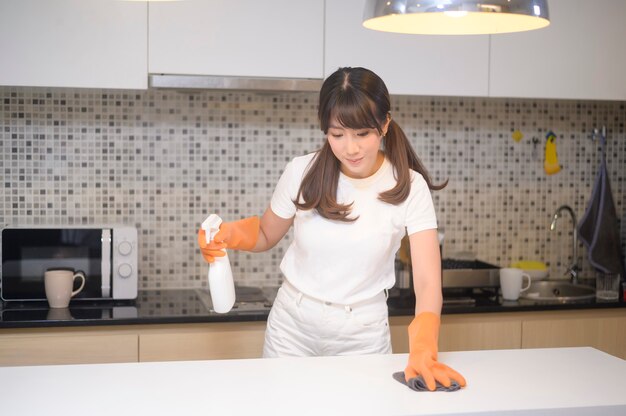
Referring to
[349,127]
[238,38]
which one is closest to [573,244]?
[238,38]

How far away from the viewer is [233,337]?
9.24ft

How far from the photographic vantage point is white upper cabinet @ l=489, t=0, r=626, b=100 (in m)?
3.09

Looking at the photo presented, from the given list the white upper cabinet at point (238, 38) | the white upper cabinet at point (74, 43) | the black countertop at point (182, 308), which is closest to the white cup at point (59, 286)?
the black countertop at point (182, 308)

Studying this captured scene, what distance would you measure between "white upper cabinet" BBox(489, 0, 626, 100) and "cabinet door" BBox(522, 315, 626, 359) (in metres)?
0.84

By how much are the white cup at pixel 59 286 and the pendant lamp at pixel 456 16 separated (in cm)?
150

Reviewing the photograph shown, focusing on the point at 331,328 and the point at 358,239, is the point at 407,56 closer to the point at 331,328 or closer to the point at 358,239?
the point at 358,239

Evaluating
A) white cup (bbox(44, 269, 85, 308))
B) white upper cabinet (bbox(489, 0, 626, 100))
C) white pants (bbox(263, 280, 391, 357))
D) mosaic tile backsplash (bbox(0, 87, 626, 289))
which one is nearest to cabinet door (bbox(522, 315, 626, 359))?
mosaic tile backsplash (bbox(0, 87, 626, 289))

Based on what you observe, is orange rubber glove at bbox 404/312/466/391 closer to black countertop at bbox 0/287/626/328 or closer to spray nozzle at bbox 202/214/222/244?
spray nozzle at bbox 202/214/222/244

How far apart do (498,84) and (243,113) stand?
984 millimetres

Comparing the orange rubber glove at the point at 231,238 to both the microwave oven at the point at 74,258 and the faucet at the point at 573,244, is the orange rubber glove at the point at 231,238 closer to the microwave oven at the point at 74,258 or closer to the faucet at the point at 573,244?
the microwave oven at the point at 74,258

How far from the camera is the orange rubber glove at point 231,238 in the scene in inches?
80.0

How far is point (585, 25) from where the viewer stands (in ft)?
10.3

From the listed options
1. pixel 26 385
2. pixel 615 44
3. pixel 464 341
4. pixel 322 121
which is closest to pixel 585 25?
pixel 615 44

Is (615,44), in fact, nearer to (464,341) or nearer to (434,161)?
(434,161)
